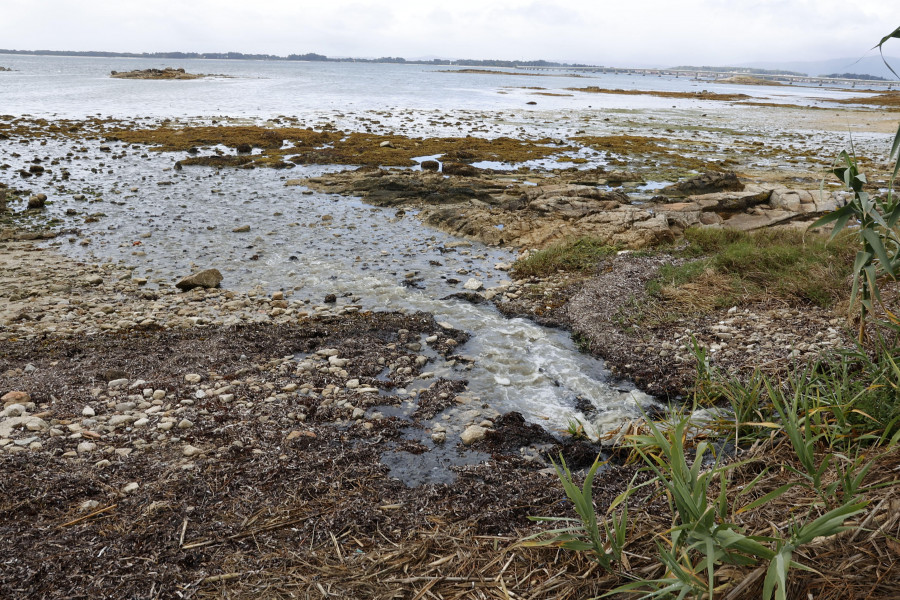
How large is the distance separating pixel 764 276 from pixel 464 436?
7.13m

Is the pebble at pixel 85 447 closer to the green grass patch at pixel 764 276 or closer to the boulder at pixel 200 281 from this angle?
the boulder at pixel 200 281

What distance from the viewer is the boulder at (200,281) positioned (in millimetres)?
11609

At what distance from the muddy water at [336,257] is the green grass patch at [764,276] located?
270 cm

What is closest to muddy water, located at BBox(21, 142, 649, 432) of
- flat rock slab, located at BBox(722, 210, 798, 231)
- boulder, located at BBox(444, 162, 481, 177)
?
boulder, located at BBox(444, 162, 481, 177)

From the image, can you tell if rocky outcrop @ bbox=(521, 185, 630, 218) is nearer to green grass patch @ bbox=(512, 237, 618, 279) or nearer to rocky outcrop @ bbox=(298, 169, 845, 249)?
rocky outcrop @ bbox=(298, 169, 845, 249)

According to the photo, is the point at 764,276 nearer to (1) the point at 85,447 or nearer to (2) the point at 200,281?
(1) the point at 85,447

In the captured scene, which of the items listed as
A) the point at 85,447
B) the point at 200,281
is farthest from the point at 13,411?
the point at 200,281

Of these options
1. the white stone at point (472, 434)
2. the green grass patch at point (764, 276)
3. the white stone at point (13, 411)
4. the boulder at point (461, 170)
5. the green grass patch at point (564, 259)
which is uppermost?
the boulder at point (461, 170)

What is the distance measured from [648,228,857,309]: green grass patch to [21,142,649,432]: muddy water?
8.86 ft

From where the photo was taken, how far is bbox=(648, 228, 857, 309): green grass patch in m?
9.55

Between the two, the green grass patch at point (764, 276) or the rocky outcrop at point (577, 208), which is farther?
the rocky outcrop at point (577, 208)

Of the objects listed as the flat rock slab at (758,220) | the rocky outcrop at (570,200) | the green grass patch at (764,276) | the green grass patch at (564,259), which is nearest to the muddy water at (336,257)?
the green grass patch at (564,259)

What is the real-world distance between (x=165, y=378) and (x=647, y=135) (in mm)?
41177

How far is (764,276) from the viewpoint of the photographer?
10.4 metres
